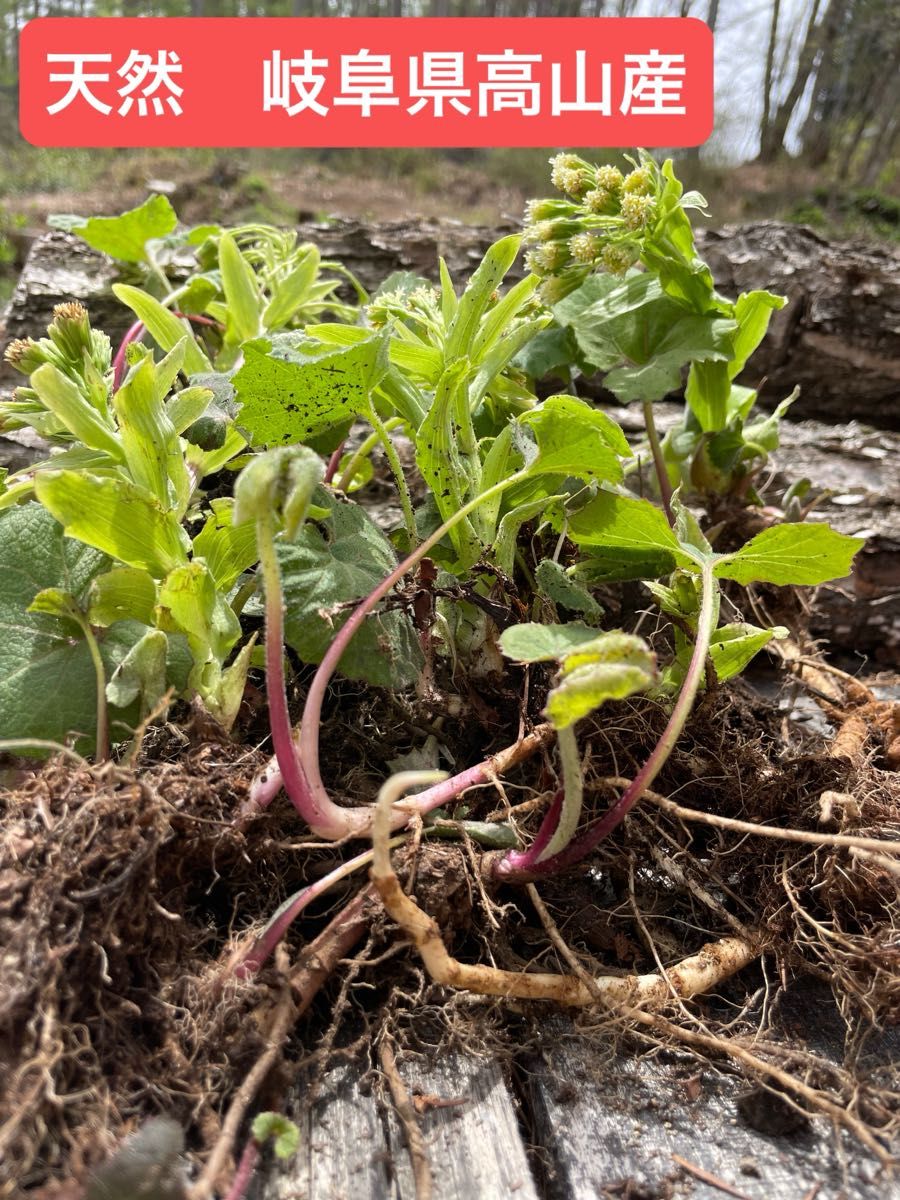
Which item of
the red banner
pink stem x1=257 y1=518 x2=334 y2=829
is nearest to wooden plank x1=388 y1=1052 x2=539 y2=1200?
pink stem x1=257 y1=518 x2=334 y2=829

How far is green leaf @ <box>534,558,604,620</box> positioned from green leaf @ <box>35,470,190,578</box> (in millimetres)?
353

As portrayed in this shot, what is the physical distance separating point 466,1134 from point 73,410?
69 cm

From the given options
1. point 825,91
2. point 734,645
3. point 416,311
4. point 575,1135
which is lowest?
point 575,1135

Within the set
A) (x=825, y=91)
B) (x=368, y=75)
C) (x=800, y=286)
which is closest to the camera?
(x=800, y=286)

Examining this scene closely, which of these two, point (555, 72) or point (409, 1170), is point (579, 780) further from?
point (555, 72)

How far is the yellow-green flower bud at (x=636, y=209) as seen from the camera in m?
0.95

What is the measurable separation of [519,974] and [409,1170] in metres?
0.16

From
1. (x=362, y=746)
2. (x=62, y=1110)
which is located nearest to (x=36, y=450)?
(x=362, y=746)

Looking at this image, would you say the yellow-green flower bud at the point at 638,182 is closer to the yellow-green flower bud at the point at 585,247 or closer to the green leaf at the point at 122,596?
the yellow-green flower bud at the point at 585,247

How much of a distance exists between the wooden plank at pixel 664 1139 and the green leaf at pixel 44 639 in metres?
0.50

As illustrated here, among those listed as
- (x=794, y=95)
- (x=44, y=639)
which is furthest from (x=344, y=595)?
(x=794, y=95)

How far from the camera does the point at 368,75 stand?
277cm

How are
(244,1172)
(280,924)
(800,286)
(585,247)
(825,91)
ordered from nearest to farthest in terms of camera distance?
1. (244,1172)
2. (280,924)
3. (585,247)
4. (800,286)
5. (825,91)

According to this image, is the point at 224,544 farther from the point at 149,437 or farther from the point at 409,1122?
the point at 409,1122
